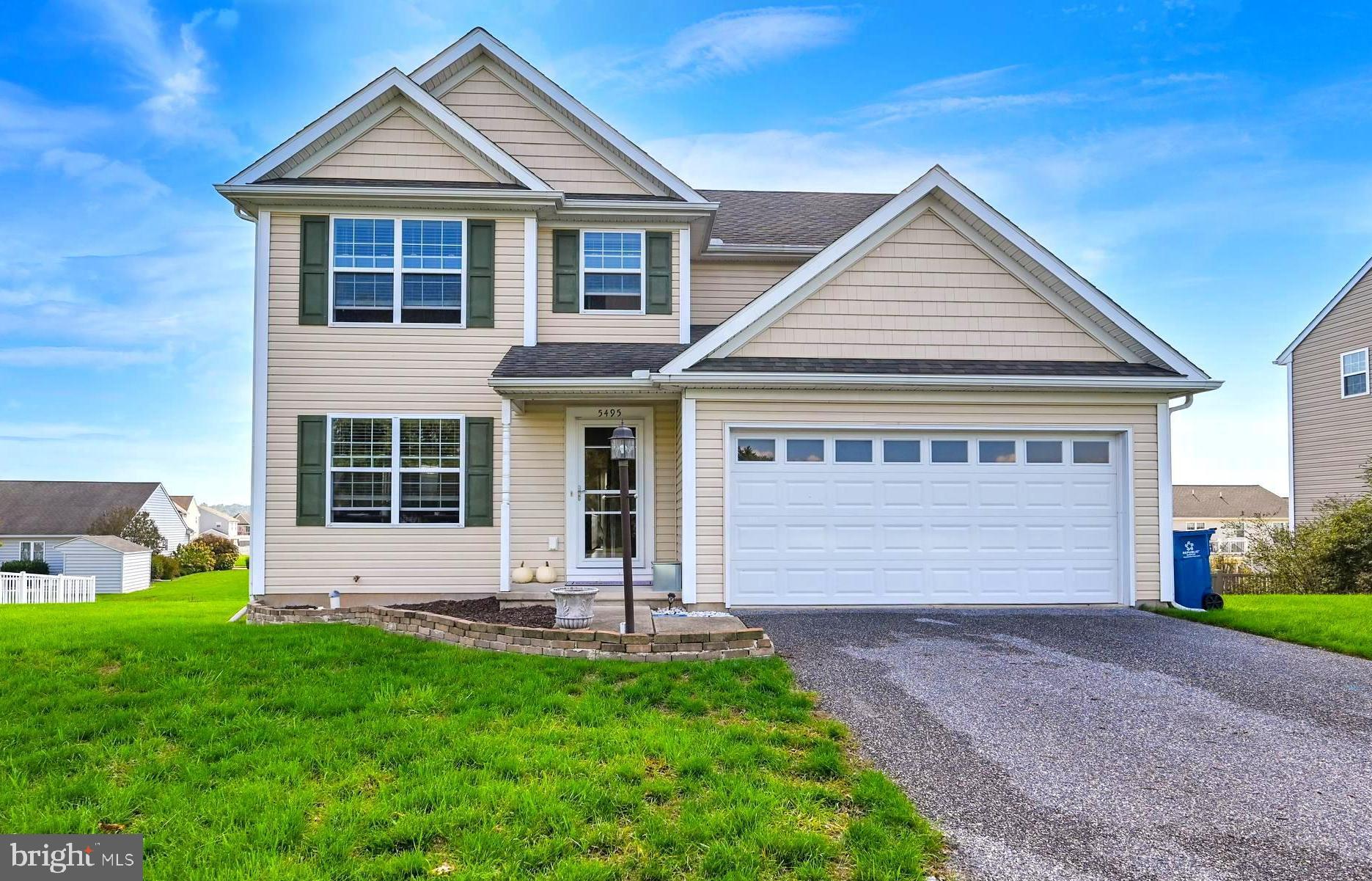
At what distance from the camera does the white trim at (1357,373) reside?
62.1 feet

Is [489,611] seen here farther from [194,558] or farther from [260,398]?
[194,558]

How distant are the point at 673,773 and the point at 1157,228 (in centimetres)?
1752

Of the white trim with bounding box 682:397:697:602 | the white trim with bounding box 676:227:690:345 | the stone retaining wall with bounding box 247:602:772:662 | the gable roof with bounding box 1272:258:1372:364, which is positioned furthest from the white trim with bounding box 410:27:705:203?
the gable roof with bounding box 1272:258:1372:364

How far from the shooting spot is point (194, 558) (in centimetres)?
4172

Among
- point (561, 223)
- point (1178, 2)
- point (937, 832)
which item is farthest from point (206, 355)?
point (1178, 2)

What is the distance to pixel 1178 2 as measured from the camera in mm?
13086

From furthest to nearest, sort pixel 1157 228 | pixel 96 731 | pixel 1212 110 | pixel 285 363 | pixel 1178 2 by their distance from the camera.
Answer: pixel 1157 228 < pixel 1212 110 < pixel 1178 2 < pixel 285 363 < pixel 96 731

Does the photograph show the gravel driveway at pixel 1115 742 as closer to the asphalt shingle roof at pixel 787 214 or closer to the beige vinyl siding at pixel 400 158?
the asphalt shingle roof at pixel 787 214

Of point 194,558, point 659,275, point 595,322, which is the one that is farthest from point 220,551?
point 659,275

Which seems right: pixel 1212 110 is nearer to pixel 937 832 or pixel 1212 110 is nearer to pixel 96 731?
pixel 937 832

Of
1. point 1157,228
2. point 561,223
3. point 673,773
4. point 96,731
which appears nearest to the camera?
point 673,773

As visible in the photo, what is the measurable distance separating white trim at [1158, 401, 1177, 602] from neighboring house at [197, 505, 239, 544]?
69764mm

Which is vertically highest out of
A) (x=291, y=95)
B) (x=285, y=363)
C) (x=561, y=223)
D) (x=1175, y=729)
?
(x=291, y=95)

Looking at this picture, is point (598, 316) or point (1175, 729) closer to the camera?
point (1175, 729)
